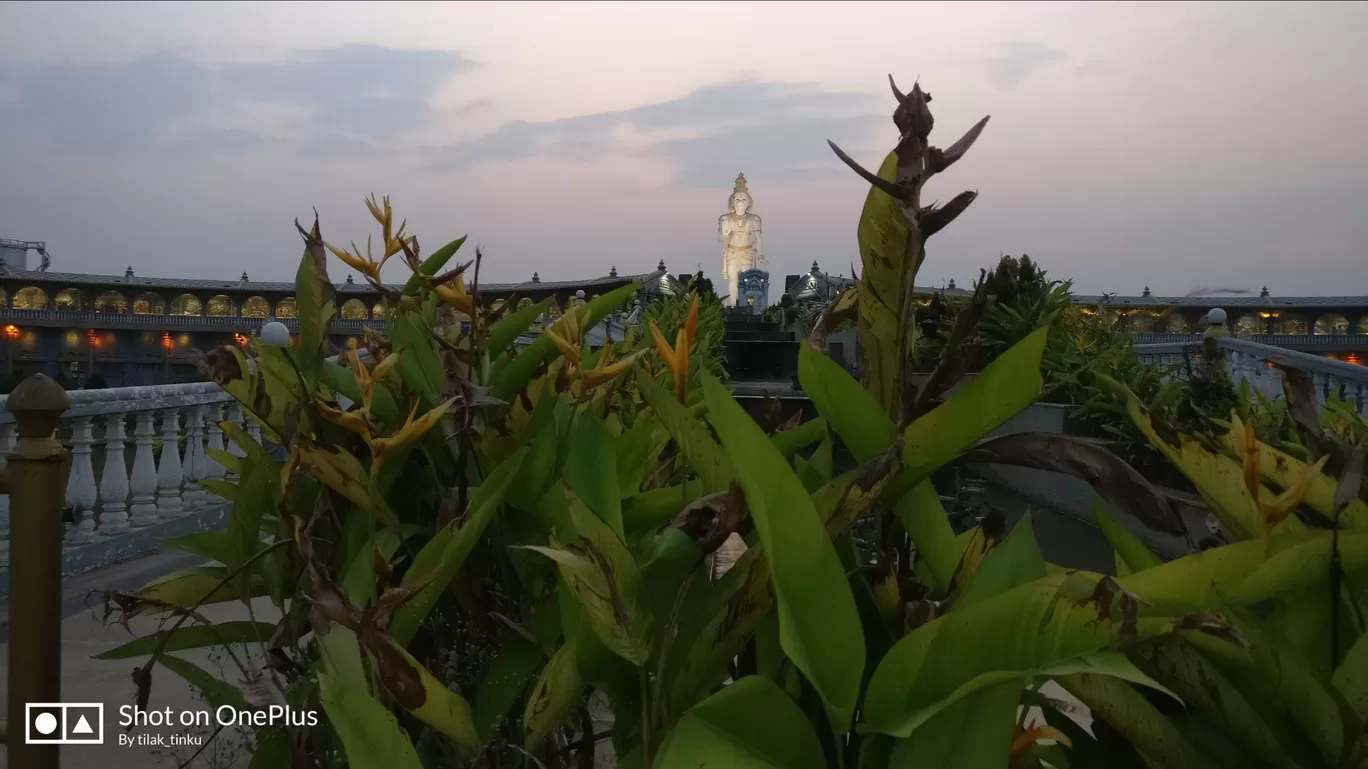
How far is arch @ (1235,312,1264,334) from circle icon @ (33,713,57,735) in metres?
34.3

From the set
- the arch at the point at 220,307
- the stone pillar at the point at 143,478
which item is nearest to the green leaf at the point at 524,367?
the stone pillar at the point at 143,478

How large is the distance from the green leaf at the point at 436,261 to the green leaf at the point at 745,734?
3.25ft

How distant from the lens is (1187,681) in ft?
2.54

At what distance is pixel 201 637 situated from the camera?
1354 mm

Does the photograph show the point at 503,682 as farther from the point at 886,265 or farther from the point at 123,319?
the point at 123,319

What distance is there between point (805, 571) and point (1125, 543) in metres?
0.44

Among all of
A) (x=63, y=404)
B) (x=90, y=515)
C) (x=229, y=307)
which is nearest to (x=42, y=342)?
(x=229, y=307)

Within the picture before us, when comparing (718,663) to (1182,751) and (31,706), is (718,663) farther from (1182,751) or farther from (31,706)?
(31,706)

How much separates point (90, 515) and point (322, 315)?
5.30 metres

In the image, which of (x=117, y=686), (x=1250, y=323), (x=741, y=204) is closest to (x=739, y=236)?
(x=741, y=204)

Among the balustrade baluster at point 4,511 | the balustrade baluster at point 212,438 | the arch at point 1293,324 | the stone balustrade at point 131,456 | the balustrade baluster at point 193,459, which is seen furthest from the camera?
the arch at point 1293,324

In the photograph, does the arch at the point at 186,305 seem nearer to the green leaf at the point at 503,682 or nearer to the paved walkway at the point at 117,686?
the paved walkway at the point at 117,686

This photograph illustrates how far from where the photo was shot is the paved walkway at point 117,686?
2289mm

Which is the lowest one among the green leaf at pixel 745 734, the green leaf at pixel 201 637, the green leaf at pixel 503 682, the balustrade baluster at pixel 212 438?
the balustrade baluster at pixel 212 438
